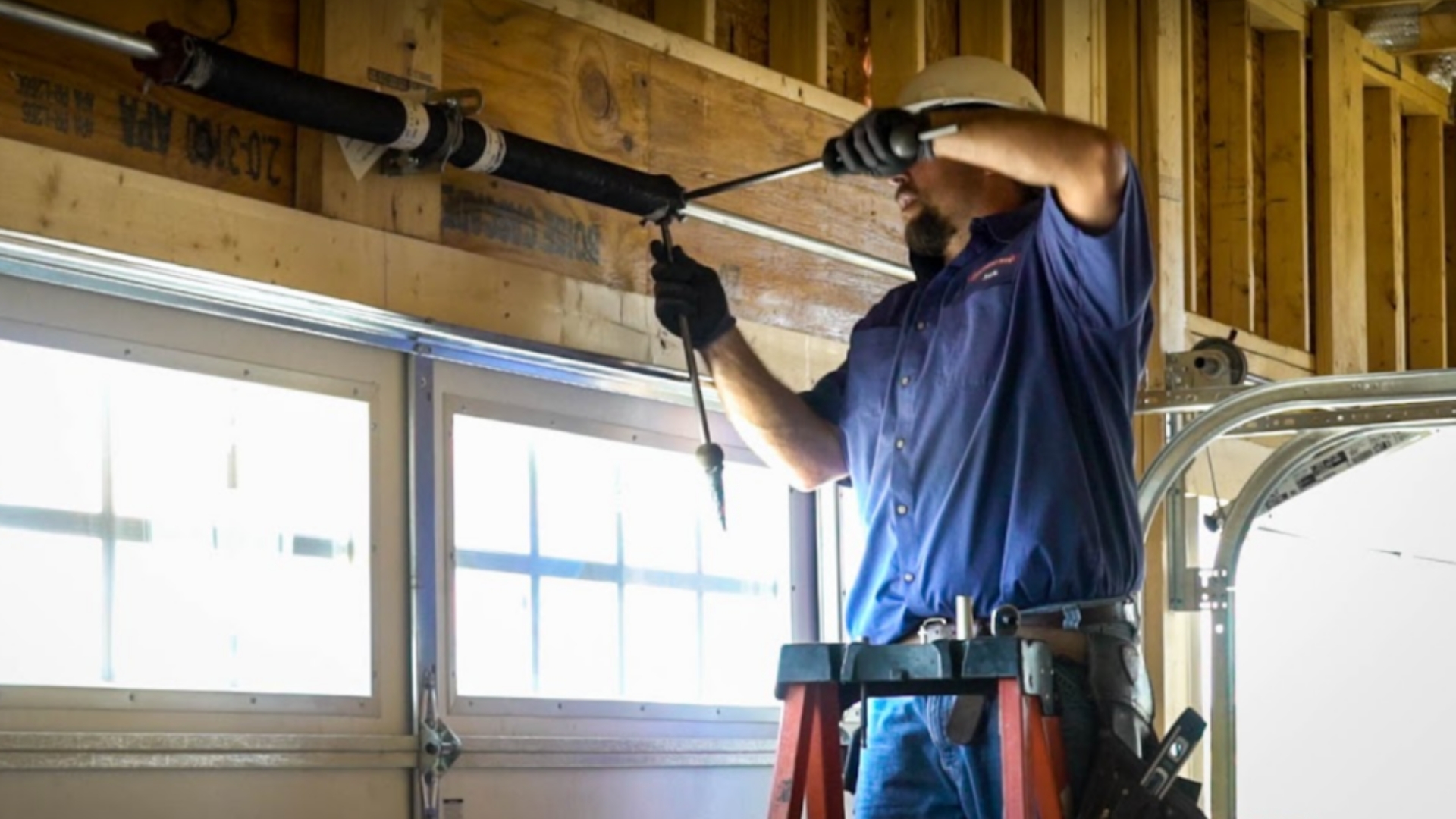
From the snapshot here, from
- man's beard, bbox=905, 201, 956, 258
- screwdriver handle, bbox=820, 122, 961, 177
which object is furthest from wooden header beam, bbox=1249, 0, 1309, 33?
screwdriver handle, bbox=820, 122, 961, 177

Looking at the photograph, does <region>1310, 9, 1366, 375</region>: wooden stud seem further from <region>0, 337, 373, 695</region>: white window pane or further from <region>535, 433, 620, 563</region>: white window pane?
<region>0, 337, 373, 695</region>: white window pane

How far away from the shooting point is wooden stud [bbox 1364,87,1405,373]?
281 inches

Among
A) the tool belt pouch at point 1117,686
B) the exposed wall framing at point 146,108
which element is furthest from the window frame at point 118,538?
the tool belt pouch at point 1117,686

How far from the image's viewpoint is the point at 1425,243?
747 cm

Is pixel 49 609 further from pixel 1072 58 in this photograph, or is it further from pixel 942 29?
pixel 1072 58

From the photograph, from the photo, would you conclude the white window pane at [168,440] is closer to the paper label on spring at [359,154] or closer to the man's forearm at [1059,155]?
the paper label on spring at [359,154]

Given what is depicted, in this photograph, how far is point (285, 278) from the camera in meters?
3.40

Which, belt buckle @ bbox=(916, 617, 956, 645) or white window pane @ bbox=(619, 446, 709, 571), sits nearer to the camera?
belt buckle @ bbox=(916, 617, 956, 645)

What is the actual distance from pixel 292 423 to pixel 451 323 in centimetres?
35

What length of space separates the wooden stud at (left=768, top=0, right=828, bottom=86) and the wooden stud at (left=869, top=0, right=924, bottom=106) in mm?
296

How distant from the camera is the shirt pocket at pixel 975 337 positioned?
3.31 metres

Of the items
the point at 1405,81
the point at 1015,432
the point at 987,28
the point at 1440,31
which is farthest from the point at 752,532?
the point at 1405,81

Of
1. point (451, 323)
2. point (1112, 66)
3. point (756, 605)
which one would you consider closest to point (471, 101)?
point (451, 323)

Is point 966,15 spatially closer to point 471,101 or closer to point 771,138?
point 771,138
